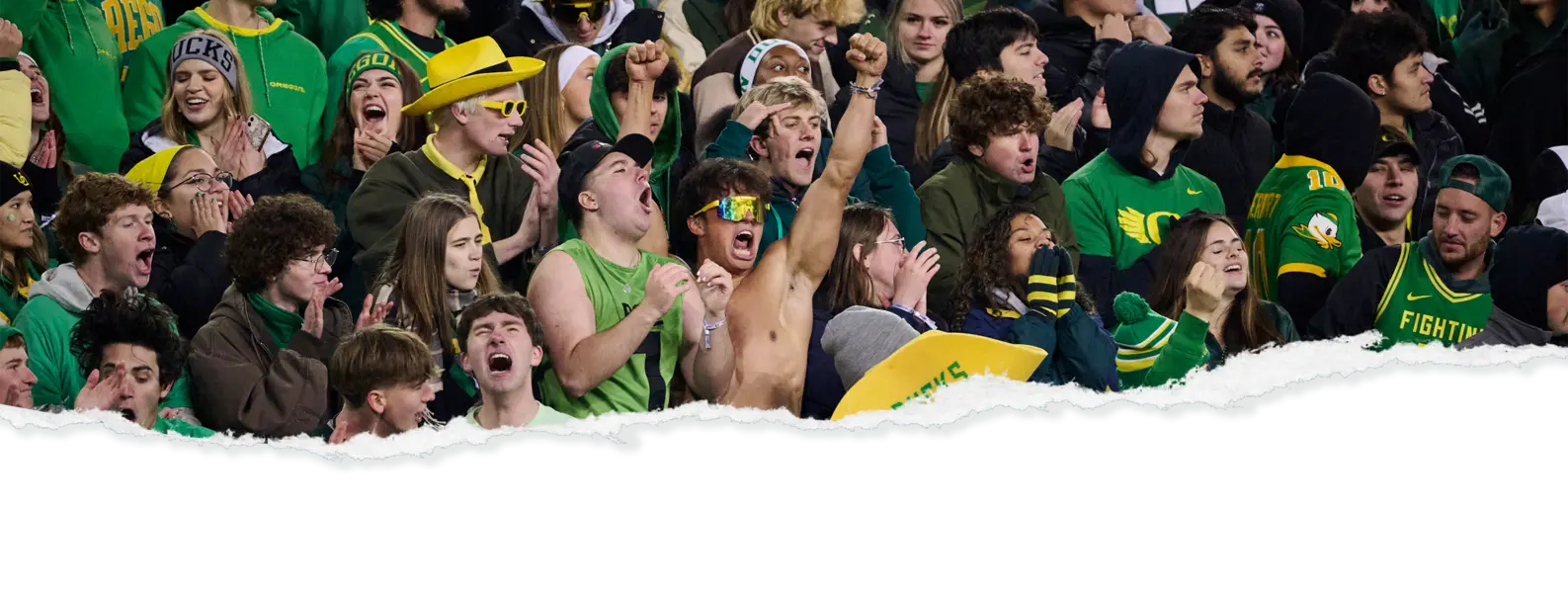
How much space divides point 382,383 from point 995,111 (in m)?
2.15

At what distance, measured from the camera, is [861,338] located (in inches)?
245

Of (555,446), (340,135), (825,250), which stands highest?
(340,135)

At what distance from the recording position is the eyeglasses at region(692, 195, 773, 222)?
247 inches

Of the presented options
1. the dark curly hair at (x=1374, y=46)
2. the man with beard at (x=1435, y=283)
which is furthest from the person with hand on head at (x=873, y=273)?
the dark curly hair at (x=1374, y=46)

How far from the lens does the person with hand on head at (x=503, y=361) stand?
5.61m

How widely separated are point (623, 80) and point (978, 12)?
4.98 feet

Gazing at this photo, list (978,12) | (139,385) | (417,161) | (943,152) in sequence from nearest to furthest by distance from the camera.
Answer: (139,385) → (417,161) → (943,152) → (978,12)

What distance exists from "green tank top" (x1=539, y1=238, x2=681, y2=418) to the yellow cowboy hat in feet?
1.97

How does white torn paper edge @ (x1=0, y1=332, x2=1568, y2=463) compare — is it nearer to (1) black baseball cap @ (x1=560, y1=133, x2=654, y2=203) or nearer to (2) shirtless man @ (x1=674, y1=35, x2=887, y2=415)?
(2) shirtless man @ (x1=674, y1=35, x2=887, y2=415)

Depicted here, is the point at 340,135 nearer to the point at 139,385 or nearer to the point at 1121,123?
the point at 139,385

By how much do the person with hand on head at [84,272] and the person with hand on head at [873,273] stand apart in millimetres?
1737

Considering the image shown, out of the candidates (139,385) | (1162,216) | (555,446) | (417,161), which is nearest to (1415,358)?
(1162,216)

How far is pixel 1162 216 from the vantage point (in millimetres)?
7188

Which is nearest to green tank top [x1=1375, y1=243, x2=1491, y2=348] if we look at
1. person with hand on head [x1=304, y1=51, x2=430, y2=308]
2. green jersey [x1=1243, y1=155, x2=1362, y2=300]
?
green jersey [x1=1243, y1=155, x2=1362, y2=300]
